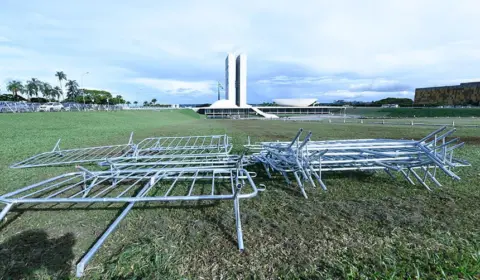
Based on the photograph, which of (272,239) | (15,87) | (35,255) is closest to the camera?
(35,255)

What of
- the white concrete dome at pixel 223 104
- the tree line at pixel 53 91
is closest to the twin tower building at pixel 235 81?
the white concrete dome at pixel 223 104

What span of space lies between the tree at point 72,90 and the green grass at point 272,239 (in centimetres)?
11219

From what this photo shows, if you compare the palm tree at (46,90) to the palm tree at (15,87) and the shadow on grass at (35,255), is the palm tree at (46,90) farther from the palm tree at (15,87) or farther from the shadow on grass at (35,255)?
the shadow on grass at (35,255)

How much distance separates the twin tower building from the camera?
94312 mm

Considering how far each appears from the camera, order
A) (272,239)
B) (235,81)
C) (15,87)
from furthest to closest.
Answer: (235,81) < (15,87) < (272,239)

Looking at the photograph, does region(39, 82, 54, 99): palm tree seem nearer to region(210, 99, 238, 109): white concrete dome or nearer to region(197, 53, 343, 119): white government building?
region(197, 53, 343, 119): white government building

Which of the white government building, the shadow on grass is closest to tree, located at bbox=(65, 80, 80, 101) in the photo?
the white government building

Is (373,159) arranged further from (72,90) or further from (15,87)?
(72,90)

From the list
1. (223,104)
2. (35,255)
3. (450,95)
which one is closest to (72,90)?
(223,104)

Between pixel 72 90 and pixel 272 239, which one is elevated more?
pixel 72 90

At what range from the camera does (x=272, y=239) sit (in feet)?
8.54

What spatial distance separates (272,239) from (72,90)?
116 metres

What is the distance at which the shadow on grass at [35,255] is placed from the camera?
212 cm

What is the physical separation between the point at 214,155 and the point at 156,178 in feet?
6.03
